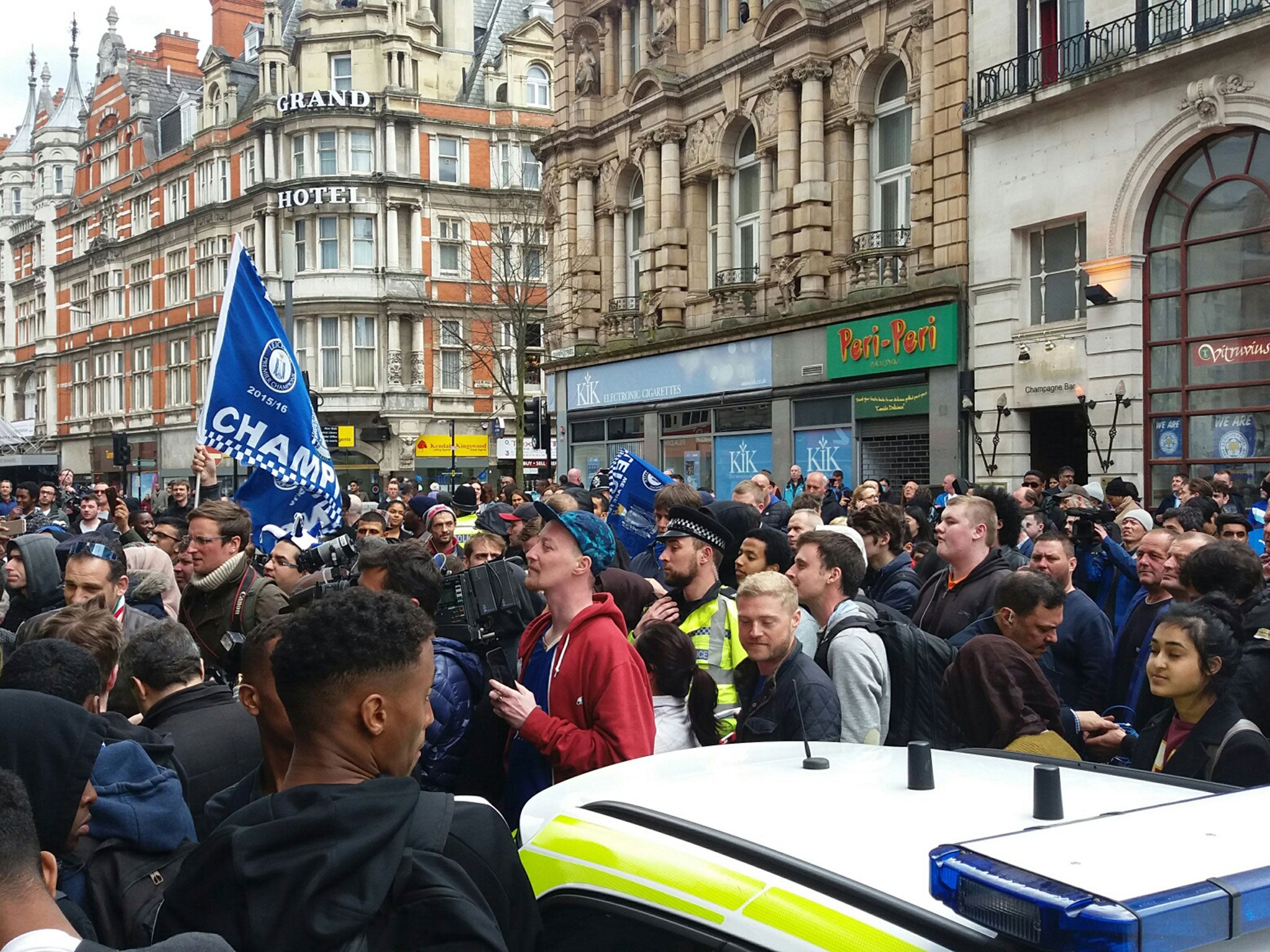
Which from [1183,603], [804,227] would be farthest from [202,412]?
[804,227]

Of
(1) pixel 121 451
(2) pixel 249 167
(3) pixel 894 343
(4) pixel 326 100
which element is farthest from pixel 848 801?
(2) pixel 249 167

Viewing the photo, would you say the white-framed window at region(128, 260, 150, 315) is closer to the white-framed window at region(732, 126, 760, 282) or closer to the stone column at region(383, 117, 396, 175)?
the stone column at region(383, 117, 396, 175)

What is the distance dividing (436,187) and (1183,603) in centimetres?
4616

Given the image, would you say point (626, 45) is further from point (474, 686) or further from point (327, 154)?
point (474, 686)

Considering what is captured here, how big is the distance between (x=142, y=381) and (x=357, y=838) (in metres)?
60.9

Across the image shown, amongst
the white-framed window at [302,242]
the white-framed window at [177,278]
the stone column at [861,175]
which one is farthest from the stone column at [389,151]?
the stone column at [861,175]

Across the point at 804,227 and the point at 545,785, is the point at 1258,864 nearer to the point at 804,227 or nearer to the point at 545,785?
the point at 545,785

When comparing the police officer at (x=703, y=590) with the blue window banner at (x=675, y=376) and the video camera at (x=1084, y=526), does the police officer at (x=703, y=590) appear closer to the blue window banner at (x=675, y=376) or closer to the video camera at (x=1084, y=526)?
the video camera at (x=1084, y=526)

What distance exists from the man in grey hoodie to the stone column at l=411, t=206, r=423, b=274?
144ft

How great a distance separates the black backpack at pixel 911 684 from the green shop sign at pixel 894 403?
16.9m

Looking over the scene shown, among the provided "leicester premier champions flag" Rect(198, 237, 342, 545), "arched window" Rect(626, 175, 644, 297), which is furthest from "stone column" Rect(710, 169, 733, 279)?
"leicester premier champions flag" Rect(198, 237, 342, 545)

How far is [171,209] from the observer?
184 feet

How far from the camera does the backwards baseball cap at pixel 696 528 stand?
5797 millimetres

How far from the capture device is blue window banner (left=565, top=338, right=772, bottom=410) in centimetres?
2570
